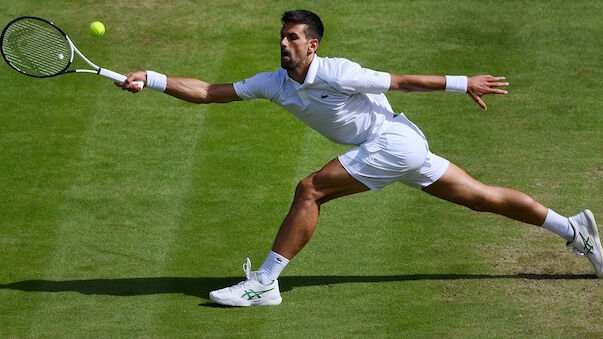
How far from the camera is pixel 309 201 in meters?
8.34

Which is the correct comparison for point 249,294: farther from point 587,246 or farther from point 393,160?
point 587,246

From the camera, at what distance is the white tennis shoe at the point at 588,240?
866cm

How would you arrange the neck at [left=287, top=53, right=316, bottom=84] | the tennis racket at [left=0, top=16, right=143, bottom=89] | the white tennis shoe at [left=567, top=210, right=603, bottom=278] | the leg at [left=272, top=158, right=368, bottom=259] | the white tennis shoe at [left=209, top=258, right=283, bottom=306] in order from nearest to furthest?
the neck at [left=287, top=53, right=316, bottom=84]
the leg at [left=272, top=158, right=368, bottom=259]
the white tennis shoe at [left=209, top=258, right=283, bottom=306]
the white tennis shoe at [left=567, top=210, right=603, bottom=278]
the tennis racket at [left=0, top=16, right=143, bottom=89]

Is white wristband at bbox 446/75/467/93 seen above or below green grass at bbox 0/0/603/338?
above

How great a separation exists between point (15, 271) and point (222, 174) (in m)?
2.31

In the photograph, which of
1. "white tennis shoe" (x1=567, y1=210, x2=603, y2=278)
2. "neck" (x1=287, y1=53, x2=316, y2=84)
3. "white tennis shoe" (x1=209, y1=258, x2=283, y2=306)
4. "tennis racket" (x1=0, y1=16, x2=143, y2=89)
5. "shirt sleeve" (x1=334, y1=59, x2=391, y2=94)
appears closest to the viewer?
"shirt sleeve" (x1=334, y1=59, x2=391, y2=94)

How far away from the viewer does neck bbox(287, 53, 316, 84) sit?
26.9 ft

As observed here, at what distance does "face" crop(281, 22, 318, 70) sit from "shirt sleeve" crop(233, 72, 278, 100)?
0.72ft

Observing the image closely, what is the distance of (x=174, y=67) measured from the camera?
1216cm

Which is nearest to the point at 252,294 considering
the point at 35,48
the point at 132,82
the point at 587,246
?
the point at 132,82

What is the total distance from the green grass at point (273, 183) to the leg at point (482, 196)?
0.54 metres

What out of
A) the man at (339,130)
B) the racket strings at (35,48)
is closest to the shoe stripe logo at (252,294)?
the man at (339,130)

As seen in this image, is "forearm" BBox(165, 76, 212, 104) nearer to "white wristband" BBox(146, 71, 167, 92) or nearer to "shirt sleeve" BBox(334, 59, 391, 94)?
"white wristband" BBox(146, 71, 167, 92)

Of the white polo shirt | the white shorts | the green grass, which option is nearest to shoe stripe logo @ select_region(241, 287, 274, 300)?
the green grass
